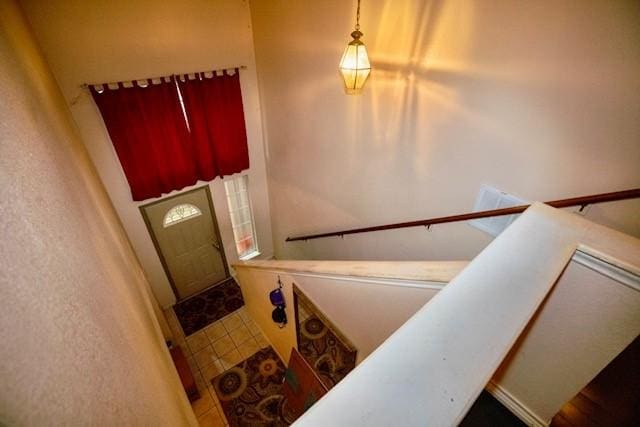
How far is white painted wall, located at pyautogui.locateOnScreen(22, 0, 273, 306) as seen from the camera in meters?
3.10

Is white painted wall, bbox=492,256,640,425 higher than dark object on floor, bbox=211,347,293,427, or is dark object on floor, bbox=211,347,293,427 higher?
white painted wall, bbox=492,256,640,425

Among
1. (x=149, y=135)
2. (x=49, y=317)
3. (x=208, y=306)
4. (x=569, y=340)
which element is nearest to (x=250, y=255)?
(x=208, y=306)

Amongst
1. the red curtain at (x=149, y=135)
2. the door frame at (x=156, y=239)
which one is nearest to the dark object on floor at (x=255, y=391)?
the door frame at (x=156, y=239)

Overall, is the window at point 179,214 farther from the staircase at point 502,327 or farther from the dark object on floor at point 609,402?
the dark object on floor at point 609,402

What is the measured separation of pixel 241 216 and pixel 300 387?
3274 millimetres

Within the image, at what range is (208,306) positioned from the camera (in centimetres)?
541

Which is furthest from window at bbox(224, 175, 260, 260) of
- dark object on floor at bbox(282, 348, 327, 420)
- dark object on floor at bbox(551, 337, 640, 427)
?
dark object on floor at bbox(551, 337, 640, 427)

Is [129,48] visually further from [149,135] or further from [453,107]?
[453,107]

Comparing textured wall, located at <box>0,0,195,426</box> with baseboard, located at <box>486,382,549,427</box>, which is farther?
baseboard, located at <box>486,382,549,427</box>

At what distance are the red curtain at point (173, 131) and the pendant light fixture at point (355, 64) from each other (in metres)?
2.63

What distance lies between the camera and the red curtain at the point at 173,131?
3646mm

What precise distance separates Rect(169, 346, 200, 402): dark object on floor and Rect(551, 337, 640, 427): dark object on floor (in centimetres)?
378

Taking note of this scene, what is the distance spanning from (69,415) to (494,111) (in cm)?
242

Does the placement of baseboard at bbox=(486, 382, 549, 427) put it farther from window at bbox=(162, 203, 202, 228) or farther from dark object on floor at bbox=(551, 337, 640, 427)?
window at bbox=(162, 203, 202, 228)
